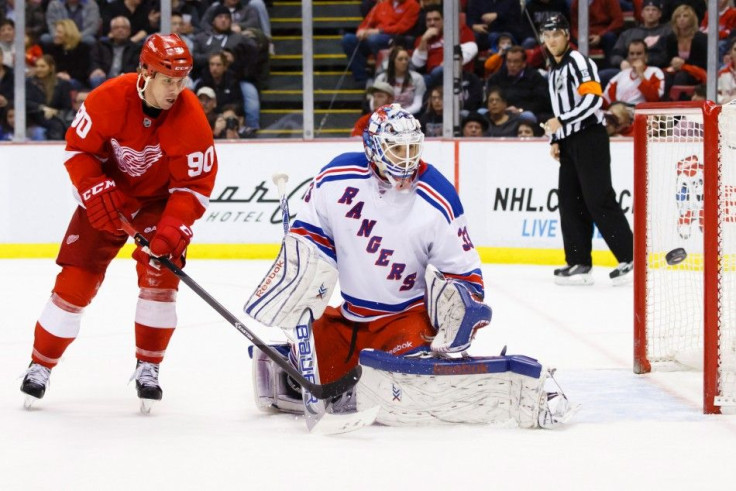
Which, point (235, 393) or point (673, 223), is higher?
point (673, 223)

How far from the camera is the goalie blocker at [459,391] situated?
300cm

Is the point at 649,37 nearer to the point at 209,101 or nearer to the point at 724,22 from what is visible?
the point at 724,22

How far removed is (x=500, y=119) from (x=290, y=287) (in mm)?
4308

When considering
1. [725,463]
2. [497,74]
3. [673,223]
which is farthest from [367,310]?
[497,74]

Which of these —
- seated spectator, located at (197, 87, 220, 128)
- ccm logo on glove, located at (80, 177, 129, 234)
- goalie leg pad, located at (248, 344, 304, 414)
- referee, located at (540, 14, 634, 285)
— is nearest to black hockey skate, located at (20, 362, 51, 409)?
ccm logo on glove, located at (80, 177, 129, 234)

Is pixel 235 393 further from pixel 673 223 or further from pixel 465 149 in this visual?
pixel 465 149

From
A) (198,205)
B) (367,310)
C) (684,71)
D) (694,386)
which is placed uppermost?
(684,71)

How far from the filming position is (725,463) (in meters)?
2.70

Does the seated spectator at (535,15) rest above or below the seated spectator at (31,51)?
above

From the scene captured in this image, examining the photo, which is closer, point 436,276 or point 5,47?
point 436,276

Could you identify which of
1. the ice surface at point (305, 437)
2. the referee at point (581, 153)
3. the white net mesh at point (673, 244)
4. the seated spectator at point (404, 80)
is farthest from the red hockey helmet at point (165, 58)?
the seated spectator at point (404, 80)

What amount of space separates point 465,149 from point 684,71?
1.34m

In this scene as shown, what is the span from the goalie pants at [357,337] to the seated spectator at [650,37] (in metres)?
4.37

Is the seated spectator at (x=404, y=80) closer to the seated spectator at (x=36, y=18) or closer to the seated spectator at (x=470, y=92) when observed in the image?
the seated spectator at (x=470, y=92)
